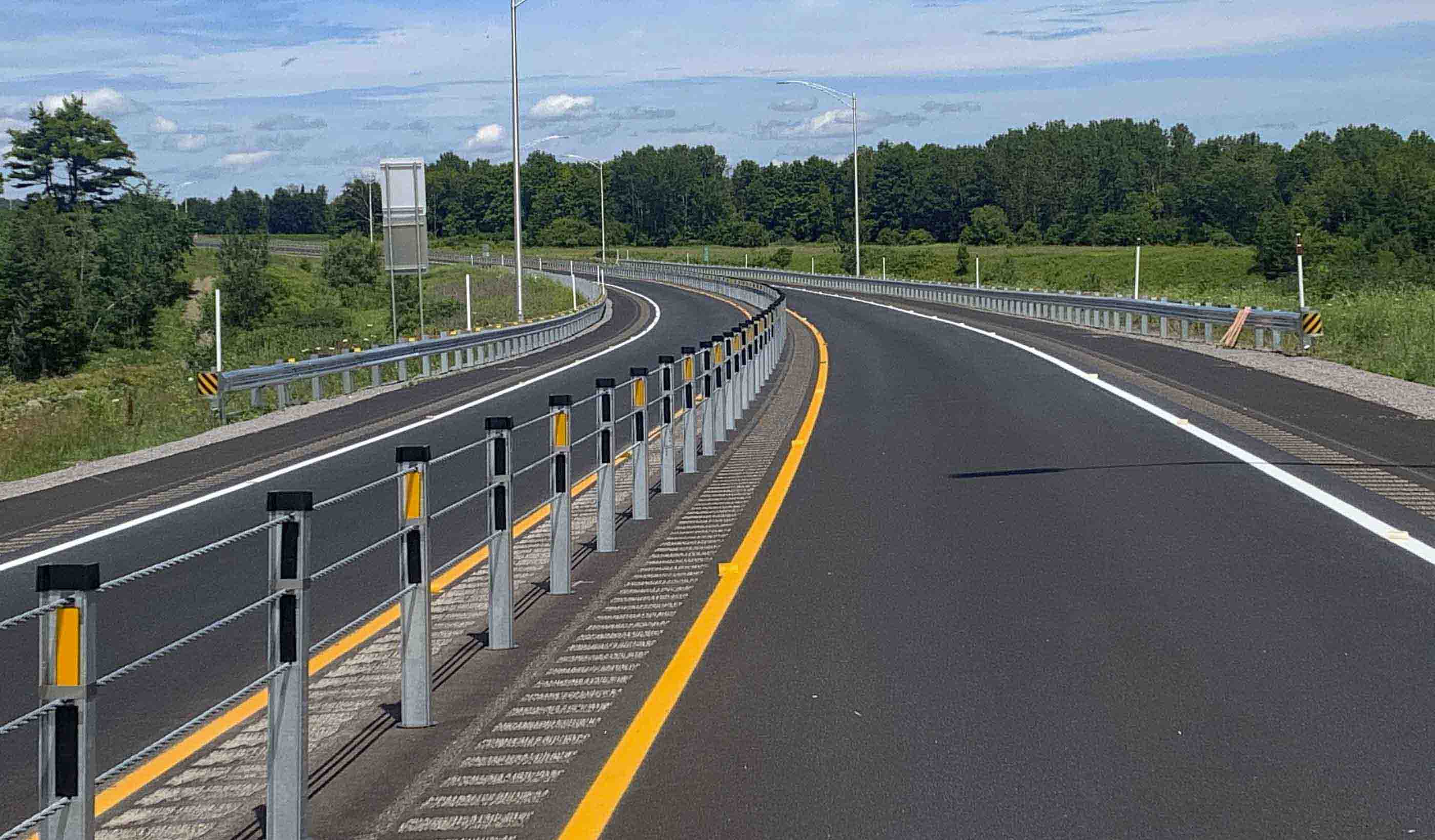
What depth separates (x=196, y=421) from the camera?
24.1 metres

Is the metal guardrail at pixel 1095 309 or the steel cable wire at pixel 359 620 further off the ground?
the metal guardrail at pixel 1095 309

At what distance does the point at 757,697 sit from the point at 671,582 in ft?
9.36

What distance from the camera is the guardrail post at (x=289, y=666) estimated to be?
5.32 meters

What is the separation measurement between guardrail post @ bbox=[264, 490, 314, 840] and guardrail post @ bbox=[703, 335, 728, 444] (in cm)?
1189

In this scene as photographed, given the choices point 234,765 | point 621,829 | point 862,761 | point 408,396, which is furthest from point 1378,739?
point 408,396

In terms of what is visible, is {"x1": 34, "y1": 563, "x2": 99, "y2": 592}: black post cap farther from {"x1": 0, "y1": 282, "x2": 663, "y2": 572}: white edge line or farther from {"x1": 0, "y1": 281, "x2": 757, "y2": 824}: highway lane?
{"x1": 0, "y1": 282, "x2": 663, "y2": 572}: white edge line

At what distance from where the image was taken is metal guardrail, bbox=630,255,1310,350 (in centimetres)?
3212

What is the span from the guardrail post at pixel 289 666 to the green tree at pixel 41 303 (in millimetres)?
77854

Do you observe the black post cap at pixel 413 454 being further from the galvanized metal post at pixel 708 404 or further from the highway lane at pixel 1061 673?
the galvanized metal post at pixel 708 404

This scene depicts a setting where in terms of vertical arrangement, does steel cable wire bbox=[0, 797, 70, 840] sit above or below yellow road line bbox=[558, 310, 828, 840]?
above

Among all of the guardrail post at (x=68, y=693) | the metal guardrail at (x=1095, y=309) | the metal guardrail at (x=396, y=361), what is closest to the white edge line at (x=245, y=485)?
the metal guardrail at (x=396, y=361)

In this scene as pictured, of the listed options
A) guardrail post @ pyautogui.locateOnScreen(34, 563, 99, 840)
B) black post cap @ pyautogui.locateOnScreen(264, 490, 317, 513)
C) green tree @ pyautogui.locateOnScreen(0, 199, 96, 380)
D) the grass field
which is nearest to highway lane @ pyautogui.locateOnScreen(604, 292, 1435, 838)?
black post cap @ pyautogui.locateOnScreen(264, 490, 317, 513)

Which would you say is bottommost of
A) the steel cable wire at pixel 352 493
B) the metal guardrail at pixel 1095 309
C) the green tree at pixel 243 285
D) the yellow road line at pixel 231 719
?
the yellow road line at pixel 231 719

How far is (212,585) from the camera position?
10.7m
